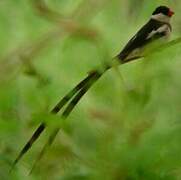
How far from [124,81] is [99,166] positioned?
A: 0.18m

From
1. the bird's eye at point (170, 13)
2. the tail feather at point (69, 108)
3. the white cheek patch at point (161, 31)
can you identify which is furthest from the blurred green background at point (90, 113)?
the bird's eye at point (170, 13)

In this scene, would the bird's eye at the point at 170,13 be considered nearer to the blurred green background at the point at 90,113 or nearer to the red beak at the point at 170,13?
the red beak at the point at 170,13

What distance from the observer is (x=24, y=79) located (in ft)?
3.04

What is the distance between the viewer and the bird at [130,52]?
0.85 metres

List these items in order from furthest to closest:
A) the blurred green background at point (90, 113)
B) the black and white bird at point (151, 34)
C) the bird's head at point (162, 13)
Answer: the bird's head at point (162, 13)
the black and white bird at point (151, 34)
the blurred green background at point (90, 113)

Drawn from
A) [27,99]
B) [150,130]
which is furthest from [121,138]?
[27,99]

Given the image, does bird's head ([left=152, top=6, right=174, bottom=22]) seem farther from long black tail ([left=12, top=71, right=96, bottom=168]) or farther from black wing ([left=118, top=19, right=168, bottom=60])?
long black tail ([left=12, top=71, right=96, bottom=168])

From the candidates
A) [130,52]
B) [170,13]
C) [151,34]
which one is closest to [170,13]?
[170,13]

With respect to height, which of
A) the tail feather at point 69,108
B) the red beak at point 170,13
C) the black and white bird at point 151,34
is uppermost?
the tail feather at point 69,108

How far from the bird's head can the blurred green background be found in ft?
0.73

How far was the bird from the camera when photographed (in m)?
0.85

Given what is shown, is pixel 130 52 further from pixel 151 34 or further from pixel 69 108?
pixel 69 108

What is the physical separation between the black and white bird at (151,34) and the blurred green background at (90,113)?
0.04 m

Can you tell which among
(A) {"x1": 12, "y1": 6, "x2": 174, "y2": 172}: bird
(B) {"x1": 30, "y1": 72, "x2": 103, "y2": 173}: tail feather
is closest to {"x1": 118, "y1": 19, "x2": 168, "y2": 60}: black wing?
(A) {"x1": 12, "y1": 6, "x2": 174, "y2": 172}: bird
